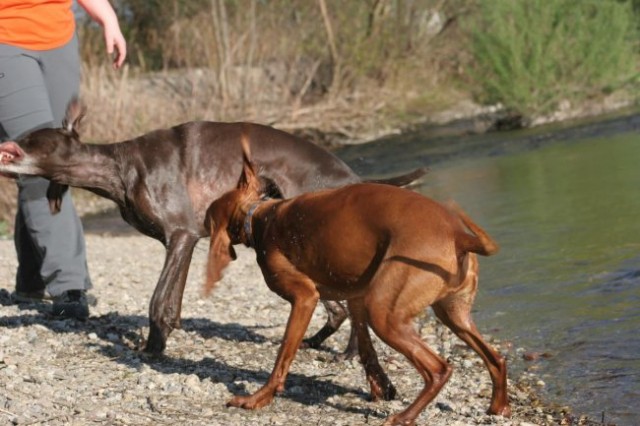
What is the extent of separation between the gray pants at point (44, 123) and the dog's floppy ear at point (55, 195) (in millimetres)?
79

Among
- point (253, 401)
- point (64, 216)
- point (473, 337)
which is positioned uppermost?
point (64, 216)

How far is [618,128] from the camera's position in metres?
19.0

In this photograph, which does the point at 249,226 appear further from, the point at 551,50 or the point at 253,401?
the point at 551,50

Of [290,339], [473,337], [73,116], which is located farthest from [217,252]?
[73,116]

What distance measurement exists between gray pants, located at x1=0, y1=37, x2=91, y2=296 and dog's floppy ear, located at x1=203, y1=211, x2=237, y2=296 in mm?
1772

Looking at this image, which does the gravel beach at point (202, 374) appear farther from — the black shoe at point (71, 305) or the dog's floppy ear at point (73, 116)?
the dog's floppy ear at point (73, 116)

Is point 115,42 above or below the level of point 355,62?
above

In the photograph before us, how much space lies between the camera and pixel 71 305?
7219mm

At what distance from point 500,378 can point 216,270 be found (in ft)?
5.09

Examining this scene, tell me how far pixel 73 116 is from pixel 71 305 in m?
1.33

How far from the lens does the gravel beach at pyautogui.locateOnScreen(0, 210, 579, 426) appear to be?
17.4 ft

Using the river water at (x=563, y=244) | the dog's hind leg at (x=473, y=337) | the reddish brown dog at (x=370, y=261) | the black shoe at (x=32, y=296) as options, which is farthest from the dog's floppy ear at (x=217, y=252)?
the black shoe at (x=32, y=296)

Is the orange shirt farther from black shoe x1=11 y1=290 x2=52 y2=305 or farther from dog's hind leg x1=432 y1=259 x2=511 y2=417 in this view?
dog's hind leg x1=432 y1=259 x2=511 y2=417

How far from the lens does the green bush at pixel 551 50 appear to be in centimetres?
2148
